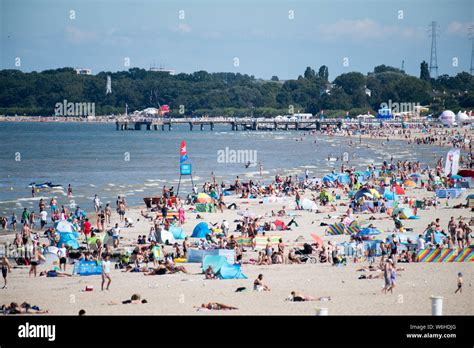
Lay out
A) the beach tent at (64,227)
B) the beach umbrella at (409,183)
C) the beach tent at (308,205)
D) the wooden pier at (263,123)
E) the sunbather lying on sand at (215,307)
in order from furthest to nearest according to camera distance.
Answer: the wooden pier at (263,123)
the beach umbrella at (409,183)
the beach tent at (308,205)
the beach tent at (64,227)
the sunbather lying on sand at (215,307)

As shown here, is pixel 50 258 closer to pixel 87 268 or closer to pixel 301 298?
pixel 87 268

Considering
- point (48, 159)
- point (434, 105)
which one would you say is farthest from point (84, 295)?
point (434, 105)

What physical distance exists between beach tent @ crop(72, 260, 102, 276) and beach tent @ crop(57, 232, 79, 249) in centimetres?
270

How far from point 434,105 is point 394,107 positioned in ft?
27.4

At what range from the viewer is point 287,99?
18625 cm

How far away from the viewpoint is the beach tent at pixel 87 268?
731 inches

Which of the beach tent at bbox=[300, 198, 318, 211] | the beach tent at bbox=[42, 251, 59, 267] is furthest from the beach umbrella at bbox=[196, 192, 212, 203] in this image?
the beach tent at bbox=[42, 251, 59, 267]

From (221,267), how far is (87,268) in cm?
297

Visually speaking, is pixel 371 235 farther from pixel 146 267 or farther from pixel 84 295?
pixel 84 295

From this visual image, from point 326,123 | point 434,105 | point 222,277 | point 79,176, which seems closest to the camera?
point 222,277

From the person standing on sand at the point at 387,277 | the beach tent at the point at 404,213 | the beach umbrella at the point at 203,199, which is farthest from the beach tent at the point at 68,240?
→ the beach tent at the point at 404,213

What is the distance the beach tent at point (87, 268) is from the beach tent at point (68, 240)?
2.70m

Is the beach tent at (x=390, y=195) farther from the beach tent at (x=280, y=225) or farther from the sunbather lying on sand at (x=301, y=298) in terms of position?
the sunbather lying on sand at (x=301, y=298)
